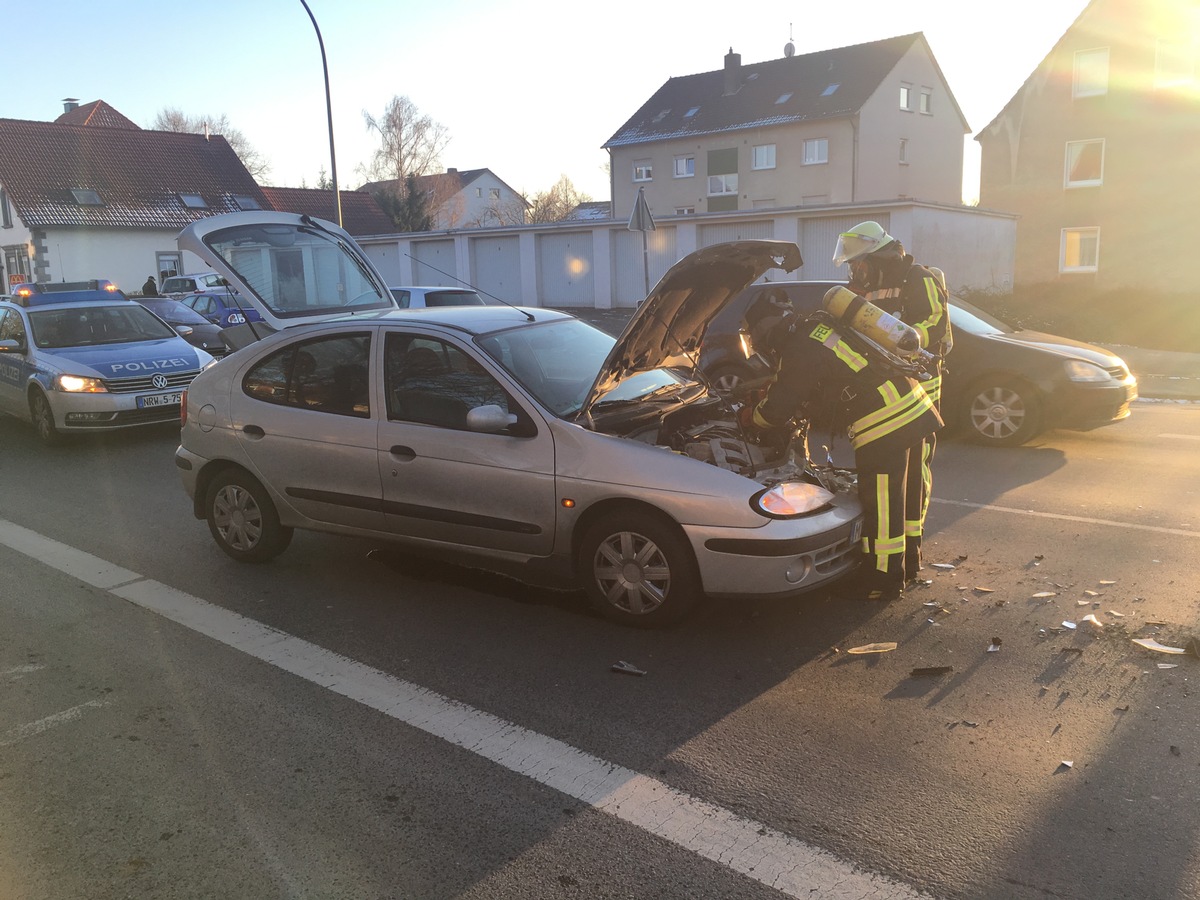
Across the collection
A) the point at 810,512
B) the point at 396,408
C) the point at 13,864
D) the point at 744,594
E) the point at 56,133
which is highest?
the point at 56,133

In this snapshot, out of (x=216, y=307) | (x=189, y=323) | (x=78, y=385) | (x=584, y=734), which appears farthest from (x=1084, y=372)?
(x=216, y=307)

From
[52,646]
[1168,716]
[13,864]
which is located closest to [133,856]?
[13,864]

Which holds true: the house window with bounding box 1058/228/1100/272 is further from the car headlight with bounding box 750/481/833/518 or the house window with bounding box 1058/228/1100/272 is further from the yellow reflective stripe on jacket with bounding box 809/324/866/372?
the car headlight with bounding box 750/481/833/518

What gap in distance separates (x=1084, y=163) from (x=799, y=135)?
43.5ft

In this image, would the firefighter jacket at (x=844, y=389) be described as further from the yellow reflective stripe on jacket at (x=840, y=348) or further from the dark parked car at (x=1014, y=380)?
the dark parked car at (x=1014, y=380)

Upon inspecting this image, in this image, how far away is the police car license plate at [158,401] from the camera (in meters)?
10.4

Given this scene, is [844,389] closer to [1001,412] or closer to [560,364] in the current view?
[560,364]

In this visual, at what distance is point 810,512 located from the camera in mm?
4637

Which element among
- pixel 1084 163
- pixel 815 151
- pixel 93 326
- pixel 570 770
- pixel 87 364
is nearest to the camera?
pixel 570 770

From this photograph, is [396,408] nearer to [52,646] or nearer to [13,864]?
[52,646]

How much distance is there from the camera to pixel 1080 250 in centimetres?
3269

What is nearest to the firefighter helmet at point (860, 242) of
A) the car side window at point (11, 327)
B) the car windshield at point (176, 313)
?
the car side window at point (11, 327)

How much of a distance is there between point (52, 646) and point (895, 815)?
4.09m

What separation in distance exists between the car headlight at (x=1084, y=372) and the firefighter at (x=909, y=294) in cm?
325
